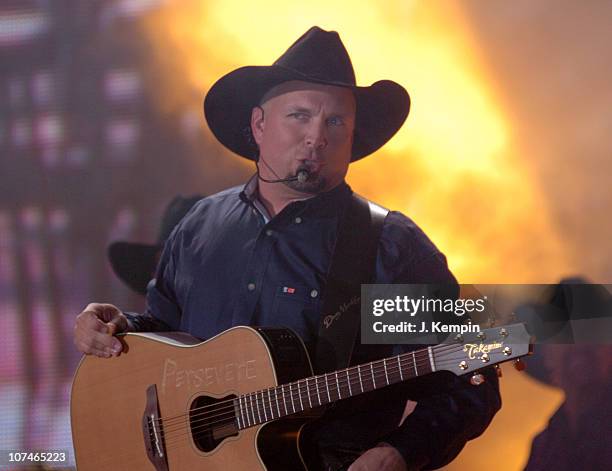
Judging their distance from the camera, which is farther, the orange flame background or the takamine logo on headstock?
the orange flame background

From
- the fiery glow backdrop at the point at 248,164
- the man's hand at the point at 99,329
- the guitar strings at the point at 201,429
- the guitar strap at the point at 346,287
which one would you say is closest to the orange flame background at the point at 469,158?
the fiery glow backdrop at the point at 248,164

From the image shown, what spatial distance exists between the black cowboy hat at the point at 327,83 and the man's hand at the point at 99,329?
0.67 metres

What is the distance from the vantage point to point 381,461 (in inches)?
89.4

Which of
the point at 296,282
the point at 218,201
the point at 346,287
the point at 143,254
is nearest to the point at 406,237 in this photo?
the point at 346,287

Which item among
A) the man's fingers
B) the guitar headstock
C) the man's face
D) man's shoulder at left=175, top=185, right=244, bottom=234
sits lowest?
the guitar headstock

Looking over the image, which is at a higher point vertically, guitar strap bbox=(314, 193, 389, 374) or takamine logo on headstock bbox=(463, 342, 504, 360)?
guitar strap bbox=(314, 193, 389, 374)

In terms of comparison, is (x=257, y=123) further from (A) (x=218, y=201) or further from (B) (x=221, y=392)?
(B) (x=221, y=392)

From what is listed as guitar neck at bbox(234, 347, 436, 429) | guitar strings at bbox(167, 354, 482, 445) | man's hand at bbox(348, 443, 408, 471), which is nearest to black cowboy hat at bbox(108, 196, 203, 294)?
guitar strings at bbox(167, 354, 482, 445)

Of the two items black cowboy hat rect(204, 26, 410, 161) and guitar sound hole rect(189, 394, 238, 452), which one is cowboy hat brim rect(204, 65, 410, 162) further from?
guitar sound hole rect(189, 394, 238, 452)

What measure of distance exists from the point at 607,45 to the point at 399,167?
28.0 inches

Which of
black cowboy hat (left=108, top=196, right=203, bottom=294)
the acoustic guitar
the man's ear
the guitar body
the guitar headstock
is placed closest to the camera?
the guitar headstock

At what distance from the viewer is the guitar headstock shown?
2.02 m

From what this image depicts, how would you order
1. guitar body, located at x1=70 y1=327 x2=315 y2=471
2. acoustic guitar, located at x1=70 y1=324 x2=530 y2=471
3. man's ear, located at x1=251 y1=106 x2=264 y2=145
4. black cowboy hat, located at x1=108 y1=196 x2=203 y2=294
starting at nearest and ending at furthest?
acoustic guitar, located at x1=70 y1=324 x2=530 y2=471 → guitar body, located at x1=70 y1=327 x2=315 y2=471 → man's ear, located at x1=251 y1=106 x2=264 y2=145 → black cowboy hat, located at x1=108 y1=196 x2=203 y2=294

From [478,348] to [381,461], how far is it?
0.44m
